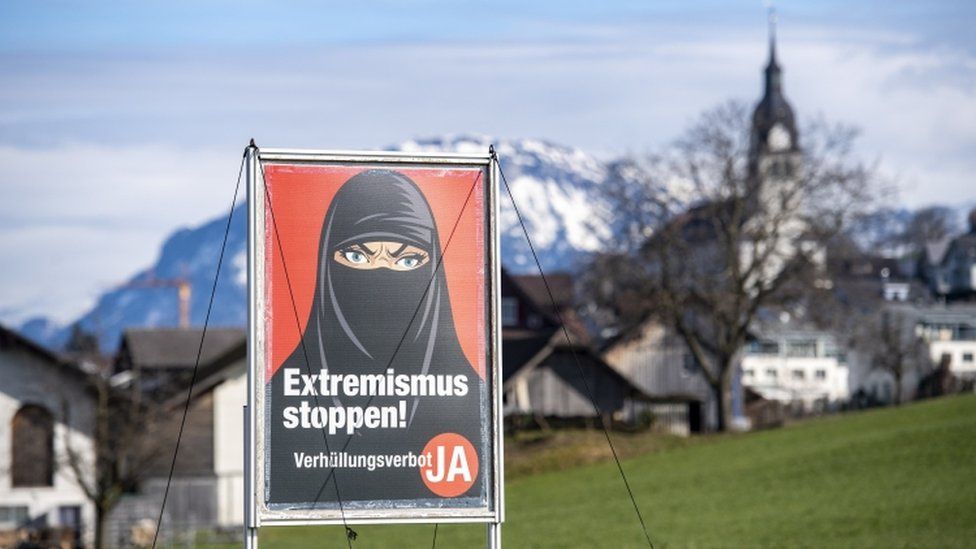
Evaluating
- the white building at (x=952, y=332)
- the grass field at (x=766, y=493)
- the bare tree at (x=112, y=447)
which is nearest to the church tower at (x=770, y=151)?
the grass field at (x=766, y=493)

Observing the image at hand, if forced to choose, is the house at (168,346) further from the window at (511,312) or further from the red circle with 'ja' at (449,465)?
the red circle with 'ja' at (449,465)

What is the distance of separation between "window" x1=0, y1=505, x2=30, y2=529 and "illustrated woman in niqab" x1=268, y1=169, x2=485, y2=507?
143 ft

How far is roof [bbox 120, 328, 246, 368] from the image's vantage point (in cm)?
8600

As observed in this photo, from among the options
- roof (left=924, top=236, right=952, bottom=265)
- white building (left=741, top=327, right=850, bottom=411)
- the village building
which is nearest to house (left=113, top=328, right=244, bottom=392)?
white building (left=741, top=327, right=850, bottom=411)

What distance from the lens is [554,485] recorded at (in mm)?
60188

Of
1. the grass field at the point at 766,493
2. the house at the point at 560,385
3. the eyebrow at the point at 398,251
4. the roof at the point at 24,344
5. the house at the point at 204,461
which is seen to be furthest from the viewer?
the house at the point at 560,385

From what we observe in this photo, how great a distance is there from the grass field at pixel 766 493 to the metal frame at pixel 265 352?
19.4 metres

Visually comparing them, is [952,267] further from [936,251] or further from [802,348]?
[802,348]

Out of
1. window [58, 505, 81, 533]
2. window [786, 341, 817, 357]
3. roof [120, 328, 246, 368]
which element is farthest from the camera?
window [786, 341, 817, 357]

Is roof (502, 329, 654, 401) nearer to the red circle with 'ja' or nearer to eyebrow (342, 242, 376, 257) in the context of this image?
the red circle with 'ja'

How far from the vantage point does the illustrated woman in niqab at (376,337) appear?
14102 millimetres

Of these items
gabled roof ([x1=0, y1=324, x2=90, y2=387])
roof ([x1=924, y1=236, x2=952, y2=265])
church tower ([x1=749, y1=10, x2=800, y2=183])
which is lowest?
gabled roof ([x1=0, y1=324, x2=90, y2=387])

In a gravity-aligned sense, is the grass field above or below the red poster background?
below

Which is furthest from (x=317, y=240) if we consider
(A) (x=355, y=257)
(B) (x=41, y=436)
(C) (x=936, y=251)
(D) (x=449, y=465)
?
(C) (x=936, y=251)
